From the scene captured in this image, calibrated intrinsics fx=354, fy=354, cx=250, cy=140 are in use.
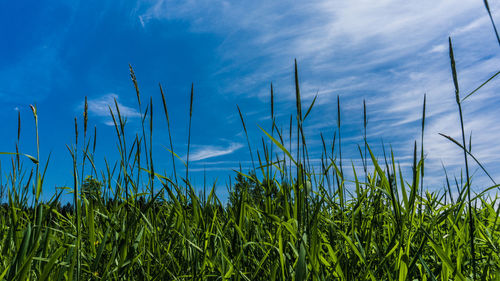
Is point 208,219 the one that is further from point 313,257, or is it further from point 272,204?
point 313,257

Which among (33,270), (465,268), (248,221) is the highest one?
(248,221)

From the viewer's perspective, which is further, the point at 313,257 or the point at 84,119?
the point at 84,119

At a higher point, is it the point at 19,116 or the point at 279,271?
the point at 19,116

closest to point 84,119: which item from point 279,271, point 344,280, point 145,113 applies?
point 145,113

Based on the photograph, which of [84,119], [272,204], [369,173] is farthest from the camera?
[369,173]

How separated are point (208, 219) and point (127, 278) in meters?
0.47

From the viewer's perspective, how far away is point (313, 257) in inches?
51.8

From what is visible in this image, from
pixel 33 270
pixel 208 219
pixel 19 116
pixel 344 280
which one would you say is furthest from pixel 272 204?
pixel 19 116

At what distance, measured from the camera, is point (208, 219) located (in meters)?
1.78

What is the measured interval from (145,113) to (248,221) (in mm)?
833

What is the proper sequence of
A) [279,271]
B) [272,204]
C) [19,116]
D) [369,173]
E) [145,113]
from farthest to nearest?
[369,173], [272,204], [145,113], [19,116], [279,271]

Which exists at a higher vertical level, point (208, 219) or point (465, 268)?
point (208, 219)

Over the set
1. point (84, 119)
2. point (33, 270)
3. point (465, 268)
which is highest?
point (84, 119)

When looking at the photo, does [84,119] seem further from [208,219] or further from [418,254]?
[418,254]
